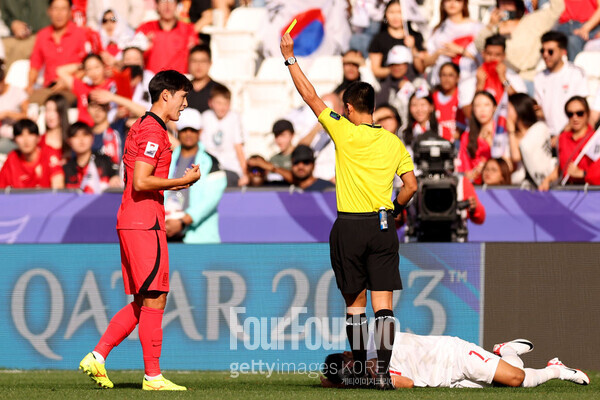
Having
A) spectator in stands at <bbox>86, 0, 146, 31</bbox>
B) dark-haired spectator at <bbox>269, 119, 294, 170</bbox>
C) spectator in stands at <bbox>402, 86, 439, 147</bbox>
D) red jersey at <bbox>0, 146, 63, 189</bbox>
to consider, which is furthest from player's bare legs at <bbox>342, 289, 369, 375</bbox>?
spectator in stands at <bbox>86, 0, 146, 31</bbox>

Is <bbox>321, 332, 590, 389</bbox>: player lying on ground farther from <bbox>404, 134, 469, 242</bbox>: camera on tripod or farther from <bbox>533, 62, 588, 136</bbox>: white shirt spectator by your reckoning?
<bbox>533, 62, 588, 136</bbox>: white shirt spectator

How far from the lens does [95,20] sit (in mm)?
15070

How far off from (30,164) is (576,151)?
19.9 feet

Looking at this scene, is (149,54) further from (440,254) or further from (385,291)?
(385,291)

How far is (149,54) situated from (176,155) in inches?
162

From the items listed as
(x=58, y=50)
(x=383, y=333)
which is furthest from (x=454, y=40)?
(x=383, y=333)

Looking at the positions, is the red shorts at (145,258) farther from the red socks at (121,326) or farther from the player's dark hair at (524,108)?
the player's dark hair at (524,108)

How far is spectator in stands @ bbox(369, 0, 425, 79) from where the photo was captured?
13.4m

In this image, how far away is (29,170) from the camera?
12.8 m

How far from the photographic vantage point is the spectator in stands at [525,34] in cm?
1351

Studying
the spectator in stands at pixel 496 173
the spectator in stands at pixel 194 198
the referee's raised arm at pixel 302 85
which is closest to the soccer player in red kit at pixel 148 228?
the referee's raised arm at pixel 302 85

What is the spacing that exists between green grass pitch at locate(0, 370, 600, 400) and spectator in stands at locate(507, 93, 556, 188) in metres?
3.76

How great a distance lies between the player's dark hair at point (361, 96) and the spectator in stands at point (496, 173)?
17.0 feet

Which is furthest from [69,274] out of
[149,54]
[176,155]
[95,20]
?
[95,20]
